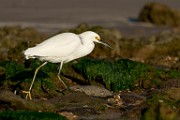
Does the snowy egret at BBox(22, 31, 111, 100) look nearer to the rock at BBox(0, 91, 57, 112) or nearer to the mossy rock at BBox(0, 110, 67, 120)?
the rock at BBox(0, 91, 57, 112)

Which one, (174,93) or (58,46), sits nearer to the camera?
(174,93)

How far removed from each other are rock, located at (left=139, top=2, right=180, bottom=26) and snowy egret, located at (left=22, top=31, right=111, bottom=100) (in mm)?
16433

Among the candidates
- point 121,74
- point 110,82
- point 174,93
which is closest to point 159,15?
point 121,74

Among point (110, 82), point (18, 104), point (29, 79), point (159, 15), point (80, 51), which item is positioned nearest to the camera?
point (18, 104)

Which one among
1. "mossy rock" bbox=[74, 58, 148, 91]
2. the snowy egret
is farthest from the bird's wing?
"mossy rock" bbox=[74, 58, 148, 91]

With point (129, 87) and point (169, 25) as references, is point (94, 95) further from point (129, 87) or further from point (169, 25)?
point (169, 25)

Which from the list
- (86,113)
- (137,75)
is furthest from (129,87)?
(86,113)

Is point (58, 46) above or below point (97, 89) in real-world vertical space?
above

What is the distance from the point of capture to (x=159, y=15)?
27.8 metres

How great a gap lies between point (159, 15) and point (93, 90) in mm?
17127

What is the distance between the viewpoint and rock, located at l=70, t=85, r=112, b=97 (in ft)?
35.8

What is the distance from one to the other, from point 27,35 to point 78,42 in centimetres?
998

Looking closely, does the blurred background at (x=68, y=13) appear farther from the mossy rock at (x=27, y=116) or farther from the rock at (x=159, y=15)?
the mossy rock at (x=27, y=116)

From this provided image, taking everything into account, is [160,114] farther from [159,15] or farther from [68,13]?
[68,13]
